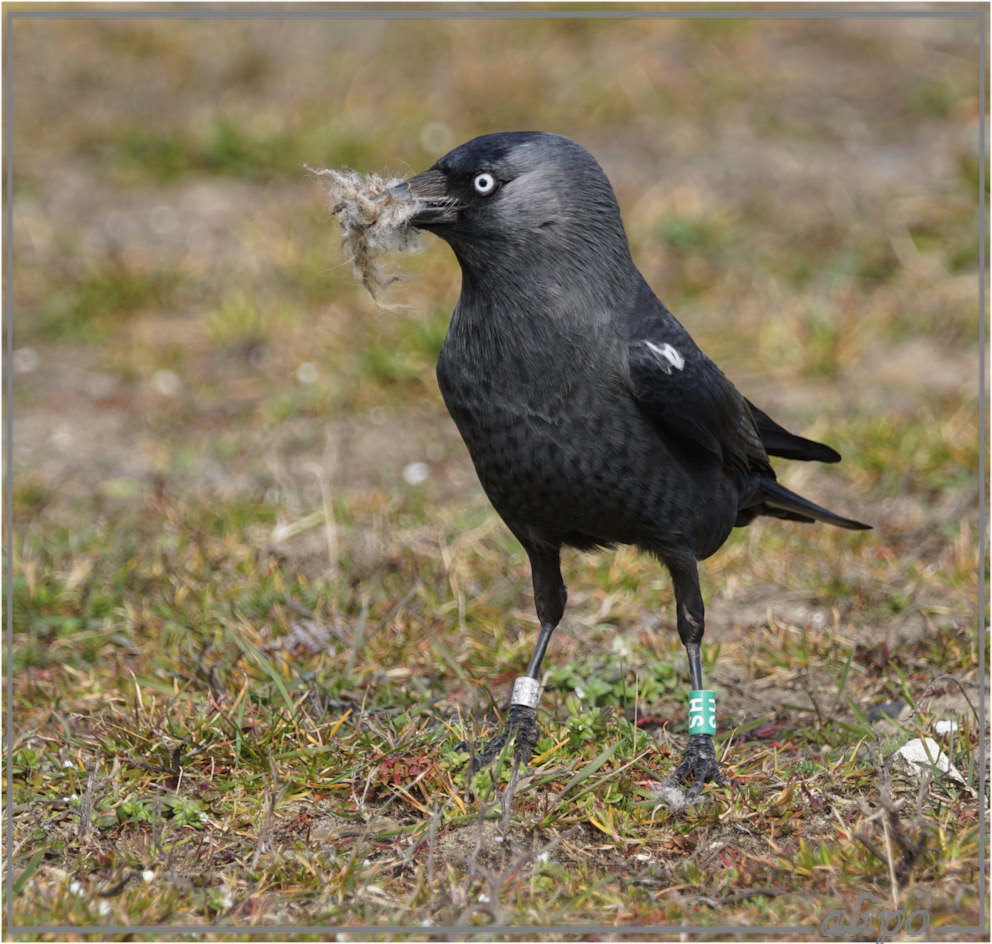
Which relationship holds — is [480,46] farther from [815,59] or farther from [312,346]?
[312,346]

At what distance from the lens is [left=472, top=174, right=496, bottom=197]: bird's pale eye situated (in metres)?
3.39

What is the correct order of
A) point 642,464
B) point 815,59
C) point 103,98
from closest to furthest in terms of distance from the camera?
point 642,464, point 103,98, point 815,59

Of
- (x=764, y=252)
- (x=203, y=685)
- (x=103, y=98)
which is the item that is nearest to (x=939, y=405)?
(x=764, y=252)

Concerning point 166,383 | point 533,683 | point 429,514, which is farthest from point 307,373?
point 533,683

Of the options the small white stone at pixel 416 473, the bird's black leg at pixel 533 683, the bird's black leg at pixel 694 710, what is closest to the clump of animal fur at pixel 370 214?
the bird's black leg at pixel 533 683

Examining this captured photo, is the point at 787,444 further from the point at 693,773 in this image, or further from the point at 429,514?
the point at 429,514

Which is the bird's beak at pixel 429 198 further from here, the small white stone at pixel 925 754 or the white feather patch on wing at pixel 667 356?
the small white stone at pixel 925 754

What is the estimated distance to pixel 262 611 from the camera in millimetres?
4754

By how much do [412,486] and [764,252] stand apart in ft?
10.7

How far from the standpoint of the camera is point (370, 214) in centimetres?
343

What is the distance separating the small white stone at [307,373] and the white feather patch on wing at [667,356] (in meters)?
3.54

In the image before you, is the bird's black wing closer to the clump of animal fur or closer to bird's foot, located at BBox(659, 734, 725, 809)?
the clump of animal fur

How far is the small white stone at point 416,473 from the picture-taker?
237 inches

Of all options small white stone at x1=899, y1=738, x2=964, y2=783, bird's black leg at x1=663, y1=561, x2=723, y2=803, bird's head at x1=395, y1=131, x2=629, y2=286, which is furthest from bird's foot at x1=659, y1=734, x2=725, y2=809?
bird's head at x1=395, y1=131, x2=629, y2=286
